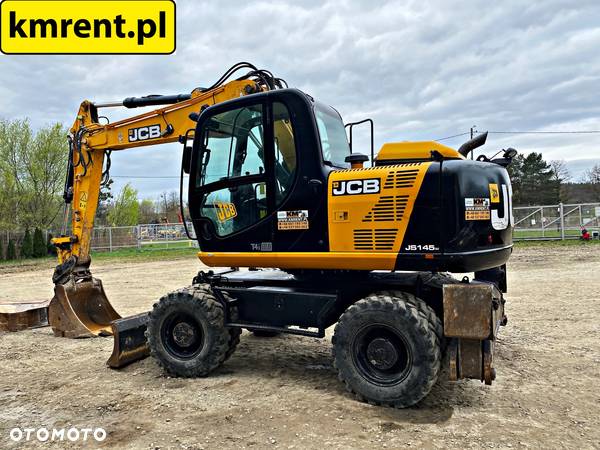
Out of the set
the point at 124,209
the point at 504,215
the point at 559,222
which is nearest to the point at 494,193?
the point at 504,215

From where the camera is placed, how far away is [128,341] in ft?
18.7

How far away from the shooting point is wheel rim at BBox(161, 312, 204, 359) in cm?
529

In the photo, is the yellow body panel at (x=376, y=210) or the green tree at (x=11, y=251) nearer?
the yellow body panel at (x=376, y=210)

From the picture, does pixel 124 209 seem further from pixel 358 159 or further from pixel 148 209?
pixel 358 159

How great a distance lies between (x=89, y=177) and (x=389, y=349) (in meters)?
5.27

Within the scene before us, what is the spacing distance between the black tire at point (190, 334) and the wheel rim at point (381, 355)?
1541 mm

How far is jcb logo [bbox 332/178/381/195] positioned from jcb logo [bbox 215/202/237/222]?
123 centimetres

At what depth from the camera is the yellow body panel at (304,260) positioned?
4.54 m

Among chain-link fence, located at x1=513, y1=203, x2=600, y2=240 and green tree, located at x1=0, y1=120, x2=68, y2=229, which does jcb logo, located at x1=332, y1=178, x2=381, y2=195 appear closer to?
chain-link fence, located at x1=513, y1=203, x2=600, y2=240

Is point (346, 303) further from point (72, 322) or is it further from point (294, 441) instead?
point (72, 322)

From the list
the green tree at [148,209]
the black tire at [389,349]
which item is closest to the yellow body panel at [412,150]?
the black tire at [389,349]

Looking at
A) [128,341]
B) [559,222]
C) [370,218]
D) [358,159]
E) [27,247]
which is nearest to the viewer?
[370,218]

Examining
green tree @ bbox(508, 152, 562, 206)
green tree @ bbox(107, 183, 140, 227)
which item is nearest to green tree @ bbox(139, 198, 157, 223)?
green tree @ bbox(107, 183, 140, 227)

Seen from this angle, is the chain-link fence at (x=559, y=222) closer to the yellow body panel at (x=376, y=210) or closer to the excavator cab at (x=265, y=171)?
the excavator cab at (x=265, y=171)
